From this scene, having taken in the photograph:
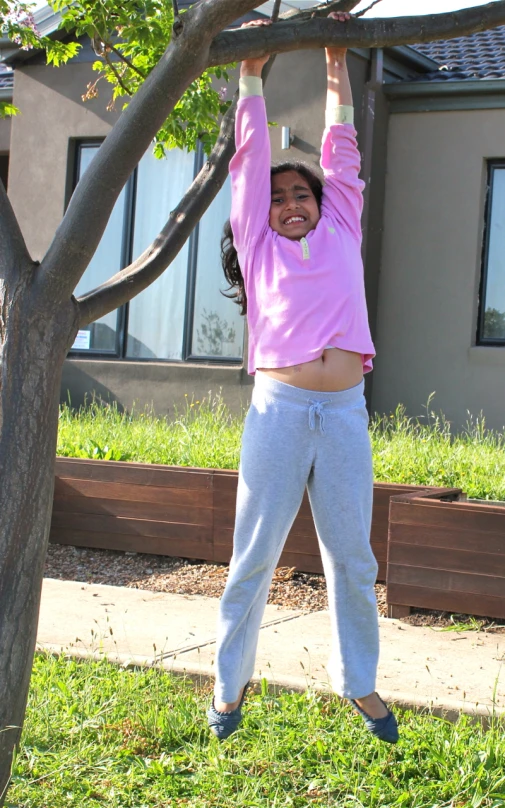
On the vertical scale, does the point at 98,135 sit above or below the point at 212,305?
above

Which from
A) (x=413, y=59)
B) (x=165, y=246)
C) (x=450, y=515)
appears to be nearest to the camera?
(x=165, y=246)

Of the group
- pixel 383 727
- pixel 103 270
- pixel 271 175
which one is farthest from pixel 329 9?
pixel 103 270

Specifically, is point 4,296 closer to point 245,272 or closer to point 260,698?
point 245,272

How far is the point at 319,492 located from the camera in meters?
3.28

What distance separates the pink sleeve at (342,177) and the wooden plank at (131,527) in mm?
3265

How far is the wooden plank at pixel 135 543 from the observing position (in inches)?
253

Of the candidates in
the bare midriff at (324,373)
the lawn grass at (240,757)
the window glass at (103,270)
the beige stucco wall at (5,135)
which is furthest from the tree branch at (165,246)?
the beige stucco wall at (5,135)

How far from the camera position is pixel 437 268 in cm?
1007

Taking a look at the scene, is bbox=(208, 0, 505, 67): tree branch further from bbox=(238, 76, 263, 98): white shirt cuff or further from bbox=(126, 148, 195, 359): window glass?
bbox=(126, 148, 195, 359): window glass

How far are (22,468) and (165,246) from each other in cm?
111

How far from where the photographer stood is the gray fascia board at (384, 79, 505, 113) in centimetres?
971

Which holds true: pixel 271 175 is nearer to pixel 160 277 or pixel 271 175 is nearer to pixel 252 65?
pixel 252 65

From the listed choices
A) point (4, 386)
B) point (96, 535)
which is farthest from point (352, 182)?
point (96, 535)

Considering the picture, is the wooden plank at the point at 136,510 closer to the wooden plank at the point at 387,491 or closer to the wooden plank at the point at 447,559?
the wooden plank at the point at 387,491
